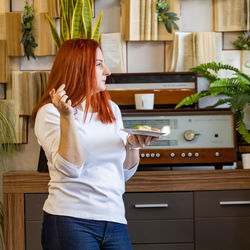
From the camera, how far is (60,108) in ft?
4.86

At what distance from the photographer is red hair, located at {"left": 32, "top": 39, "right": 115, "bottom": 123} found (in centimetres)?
173

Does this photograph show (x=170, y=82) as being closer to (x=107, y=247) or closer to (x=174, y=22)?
(x=174, y=22)

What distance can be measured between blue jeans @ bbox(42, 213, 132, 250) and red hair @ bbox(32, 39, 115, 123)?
0.36 metres

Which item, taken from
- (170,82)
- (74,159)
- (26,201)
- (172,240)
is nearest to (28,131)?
(26,201)

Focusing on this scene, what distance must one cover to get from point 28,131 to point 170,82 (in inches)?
38.4

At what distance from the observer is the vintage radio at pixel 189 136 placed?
2.69 m

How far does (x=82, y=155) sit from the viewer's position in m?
1.57

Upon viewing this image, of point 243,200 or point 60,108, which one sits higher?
point 60,108

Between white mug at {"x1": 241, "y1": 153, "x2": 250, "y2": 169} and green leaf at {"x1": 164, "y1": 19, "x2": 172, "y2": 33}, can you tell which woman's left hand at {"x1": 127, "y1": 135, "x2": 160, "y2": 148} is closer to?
white mug at {"x1": 241, "y1": 153, "x2": 250, "y2": 169}

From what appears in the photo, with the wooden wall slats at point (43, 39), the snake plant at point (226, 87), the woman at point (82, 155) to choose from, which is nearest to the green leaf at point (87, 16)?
the wooden wall slats at point (43, 39)

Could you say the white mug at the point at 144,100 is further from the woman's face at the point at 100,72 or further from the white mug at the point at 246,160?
the woman's face at the point at 100,72

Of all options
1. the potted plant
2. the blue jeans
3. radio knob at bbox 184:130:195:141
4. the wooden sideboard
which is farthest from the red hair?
the potted plant

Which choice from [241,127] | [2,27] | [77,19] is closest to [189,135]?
[241,127]

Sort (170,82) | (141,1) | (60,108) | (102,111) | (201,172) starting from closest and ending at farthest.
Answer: (60,108), (102,111), (201,172), (170,82), (141,1)
